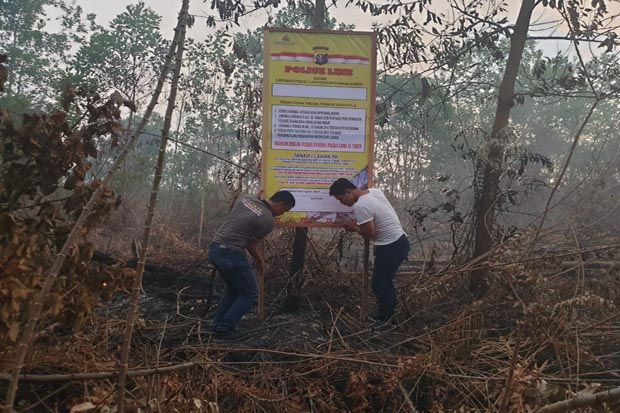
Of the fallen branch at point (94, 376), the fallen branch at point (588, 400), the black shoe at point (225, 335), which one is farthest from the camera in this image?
the black shoe at point (225, 335)

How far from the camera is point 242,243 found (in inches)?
206

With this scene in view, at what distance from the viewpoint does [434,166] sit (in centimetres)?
2839

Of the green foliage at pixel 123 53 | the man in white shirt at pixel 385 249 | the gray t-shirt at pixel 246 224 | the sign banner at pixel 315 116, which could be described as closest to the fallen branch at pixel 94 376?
the gray t-shirt at pixel 246 224

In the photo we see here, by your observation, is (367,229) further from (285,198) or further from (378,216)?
(285,198)

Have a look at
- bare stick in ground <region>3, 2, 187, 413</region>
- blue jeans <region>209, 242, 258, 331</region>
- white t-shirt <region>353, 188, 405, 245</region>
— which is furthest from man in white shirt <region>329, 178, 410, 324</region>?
bare stick in ground <region>3, 2, 187, 413</region>

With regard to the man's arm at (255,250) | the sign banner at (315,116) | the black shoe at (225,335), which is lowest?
the black shoe at (225,335)

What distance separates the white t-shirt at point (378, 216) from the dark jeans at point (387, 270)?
75 mm

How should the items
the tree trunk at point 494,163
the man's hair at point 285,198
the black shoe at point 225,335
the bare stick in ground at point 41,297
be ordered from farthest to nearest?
the tree trunk at point 494,163, the man's hair at point 285,198, the black shoe at point 225,335, the bare stick in ground at point 41,297

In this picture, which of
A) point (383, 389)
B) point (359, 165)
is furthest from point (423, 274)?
point (383, 389)

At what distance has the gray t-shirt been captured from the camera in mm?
5094

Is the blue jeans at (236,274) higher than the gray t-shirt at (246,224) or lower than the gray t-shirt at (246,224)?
lower

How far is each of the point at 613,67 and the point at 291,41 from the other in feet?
12.0

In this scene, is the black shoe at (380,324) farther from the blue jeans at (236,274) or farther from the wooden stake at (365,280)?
the blue jeans at (236,274)

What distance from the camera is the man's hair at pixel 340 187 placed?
17.1 ft
